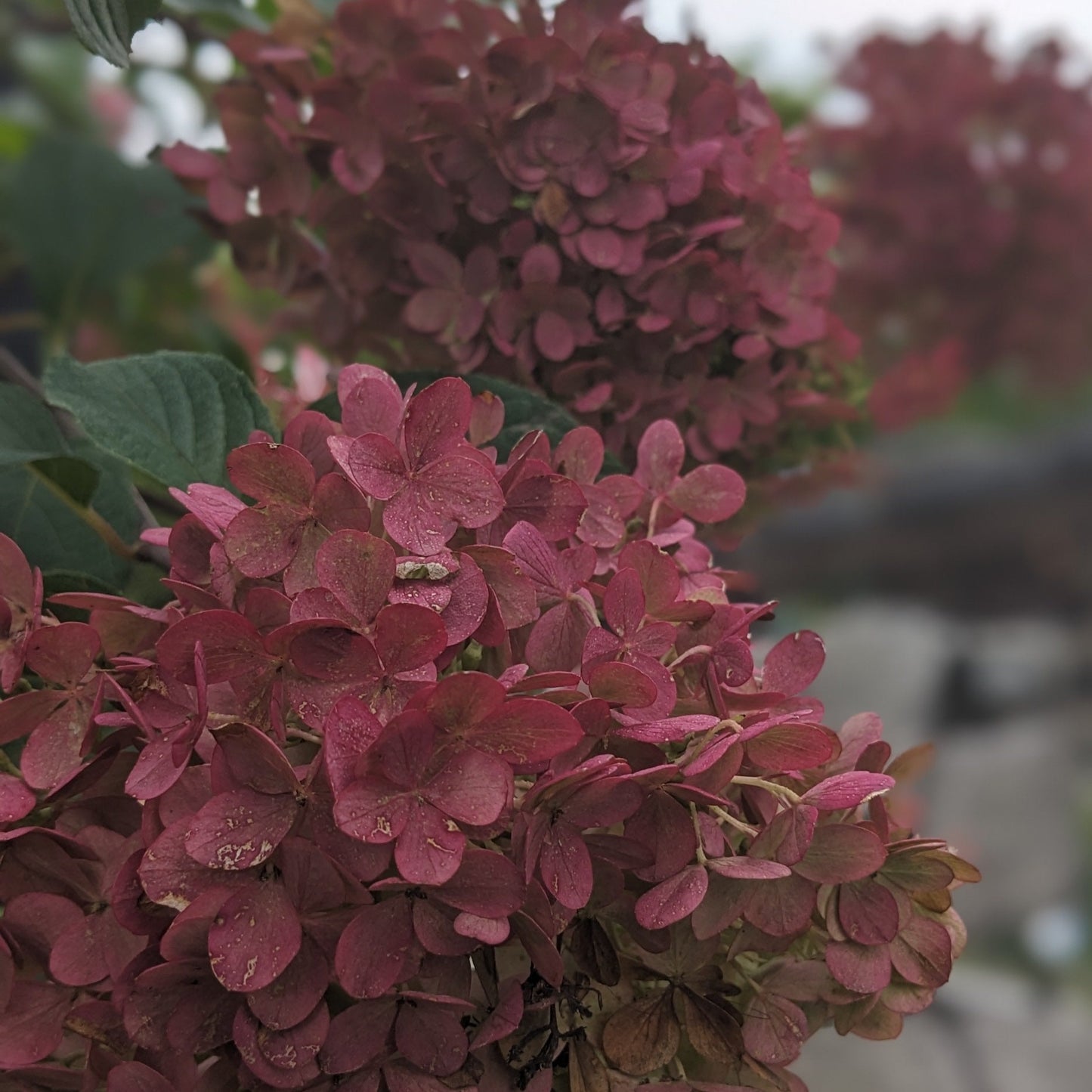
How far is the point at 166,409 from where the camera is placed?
0.32 m

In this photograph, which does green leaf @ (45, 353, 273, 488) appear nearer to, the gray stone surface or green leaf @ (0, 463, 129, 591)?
green leaf @ (0, 463, 129, 591)

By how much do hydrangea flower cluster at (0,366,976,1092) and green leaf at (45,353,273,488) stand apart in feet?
0.21

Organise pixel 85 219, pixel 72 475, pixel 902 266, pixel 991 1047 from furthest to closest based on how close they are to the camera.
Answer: pixel 991 1047 < pixel 902 266 < pixel 85 219 < pixel 72 475

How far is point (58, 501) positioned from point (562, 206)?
0.18 metres

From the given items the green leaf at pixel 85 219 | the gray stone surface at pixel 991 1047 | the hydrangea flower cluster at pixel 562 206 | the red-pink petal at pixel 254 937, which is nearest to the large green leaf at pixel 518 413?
the hydrangea flower cluster at pixel 562 206

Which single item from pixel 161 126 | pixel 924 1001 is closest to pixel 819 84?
pixel 161 126

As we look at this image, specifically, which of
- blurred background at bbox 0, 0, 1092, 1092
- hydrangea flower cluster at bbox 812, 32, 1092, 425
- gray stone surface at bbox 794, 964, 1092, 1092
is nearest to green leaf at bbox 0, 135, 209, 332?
blurred background at bbox 0, 0, 1092, 1092

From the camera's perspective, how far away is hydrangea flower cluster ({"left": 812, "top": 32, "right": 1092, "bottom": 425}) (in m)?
1.03

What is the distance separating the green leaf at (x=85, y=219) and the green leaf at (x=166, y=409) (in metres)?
0.27

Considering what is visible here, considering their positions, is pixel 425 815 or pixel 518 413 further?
pixel 518 413

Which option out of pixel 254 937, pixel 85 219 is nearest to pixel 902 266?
pixel 85 219

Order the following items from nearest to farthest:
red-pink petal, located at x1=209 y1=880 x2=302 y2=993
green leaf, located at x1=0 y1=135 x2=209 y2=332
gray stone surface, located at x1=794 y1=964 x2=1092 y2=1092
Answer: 1. red-pink petal, located at x1=209 y1=880 x2=302 y2=993
2. green leaf, located at x1=0 y1=135 x2=209 y2=332
3. gray stone surface, located at x1=794 y1=964 x2=1092 y2=1092

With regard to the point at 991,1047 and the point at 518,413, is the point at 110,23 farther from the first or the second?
the point at 991,1047

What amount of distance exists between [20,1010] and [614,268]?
0.83ft
